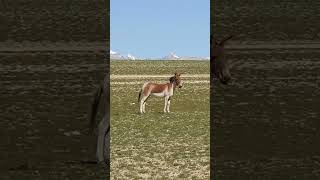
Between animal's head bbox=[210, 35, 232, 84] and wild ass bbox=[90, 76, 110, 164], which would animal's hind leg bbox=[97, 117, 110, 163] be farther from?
animal's head bbox=[210, 35, 232, 84]

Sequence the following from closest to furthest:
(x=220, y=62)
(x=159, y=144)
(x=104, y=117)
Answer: (x=104, y=117), (x=220, y=62), (x=159, y=144)

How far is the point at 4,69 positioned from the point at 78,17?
75 centimetres

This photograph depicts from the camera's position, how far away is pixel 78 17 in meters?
4.18

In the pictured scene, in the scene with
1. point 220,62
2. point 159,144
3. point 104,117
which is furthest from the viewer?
point 159,144

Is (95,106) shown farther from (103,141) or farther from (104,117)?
(103,141)

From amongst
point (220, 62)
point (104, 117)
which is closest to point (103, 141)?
point (104, 117)

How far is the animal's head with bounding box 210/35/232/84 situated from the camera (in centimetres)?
420

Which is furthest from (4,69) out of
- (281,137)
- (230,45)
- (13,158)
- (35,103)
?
(281,137)

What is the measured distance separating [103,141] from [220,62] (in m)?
1.18

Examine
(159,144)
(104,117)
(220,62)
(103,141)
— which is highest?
(220,62)

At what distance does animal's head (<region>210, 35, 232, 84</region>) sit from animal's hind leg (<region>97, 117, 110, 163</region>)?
1.01 metres

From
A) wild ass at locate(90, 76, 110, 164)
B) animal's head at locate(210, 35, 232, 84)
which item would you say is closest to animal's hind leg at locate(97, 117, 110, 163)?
wild ass at locate(90, 76, 110, 164)

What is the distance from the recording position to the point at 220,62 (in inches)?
168

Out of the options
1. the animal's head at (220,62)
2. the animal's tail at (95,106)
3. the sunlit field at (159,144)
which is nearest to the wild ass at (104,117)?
the animal's tail at (95,106)
